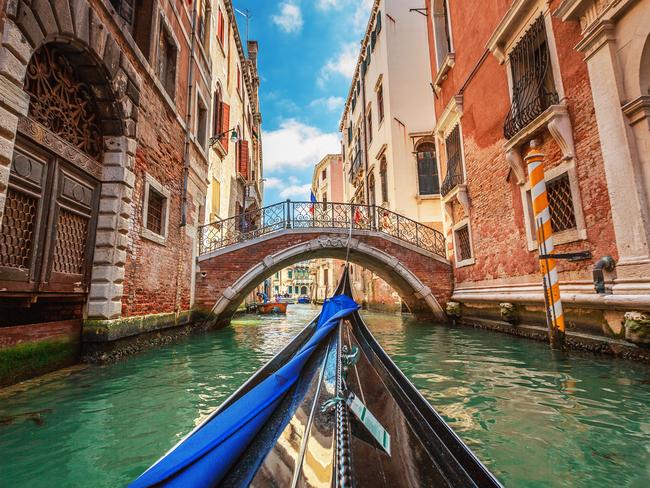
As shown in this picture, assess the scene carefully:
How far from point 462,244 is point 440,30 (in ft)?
16.4

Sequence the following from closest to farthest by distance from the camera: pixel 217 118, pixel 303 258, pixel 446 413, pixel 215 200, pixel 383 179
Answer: pixel 446 413, pixel 303 258, pixel 217 118, pixel 215 200, pixel 383 179

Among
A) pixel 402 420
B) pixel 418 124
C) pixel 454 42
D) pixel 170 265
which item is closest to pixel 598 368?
pixel 402 420

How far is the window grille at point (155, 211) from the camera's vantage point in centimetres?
506

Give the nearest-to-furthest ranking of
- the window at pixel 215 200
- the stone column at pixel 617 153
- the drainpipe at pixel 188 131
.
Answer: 1. the stone column at pixel 617 153
2. the drainpipe at pixel 188 131
3. the window at pixel 215 200

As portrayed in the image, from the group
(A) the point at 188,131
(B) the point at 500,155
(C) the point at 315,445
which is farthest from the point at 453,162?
(C) the point at 315,445

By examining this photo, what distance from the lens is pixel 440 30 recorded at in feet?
26.9

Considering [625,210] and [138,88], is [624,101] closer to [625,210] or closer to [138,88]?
[625,210]

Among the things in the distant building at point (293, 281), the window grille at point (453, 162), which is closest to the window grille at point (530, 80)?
the window grille at point (453, 162)

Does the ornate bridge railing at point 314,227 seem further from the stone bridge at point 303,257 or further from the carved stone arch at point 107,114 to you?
the carved stone arch at point 107,114

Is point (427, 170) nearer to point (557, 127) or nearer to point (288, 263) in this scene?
point (288, 263)

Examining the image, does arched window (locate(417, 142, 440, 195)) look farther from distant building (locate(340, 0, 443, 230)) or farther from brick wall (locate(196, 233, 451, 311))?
brick wall (locate(196, 233, 451, 311))

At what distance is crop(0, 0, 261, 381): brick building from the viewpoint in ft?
9.29

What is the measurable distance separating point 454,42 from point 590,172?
16.0 feet

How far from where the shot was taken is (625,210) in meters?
3.36
